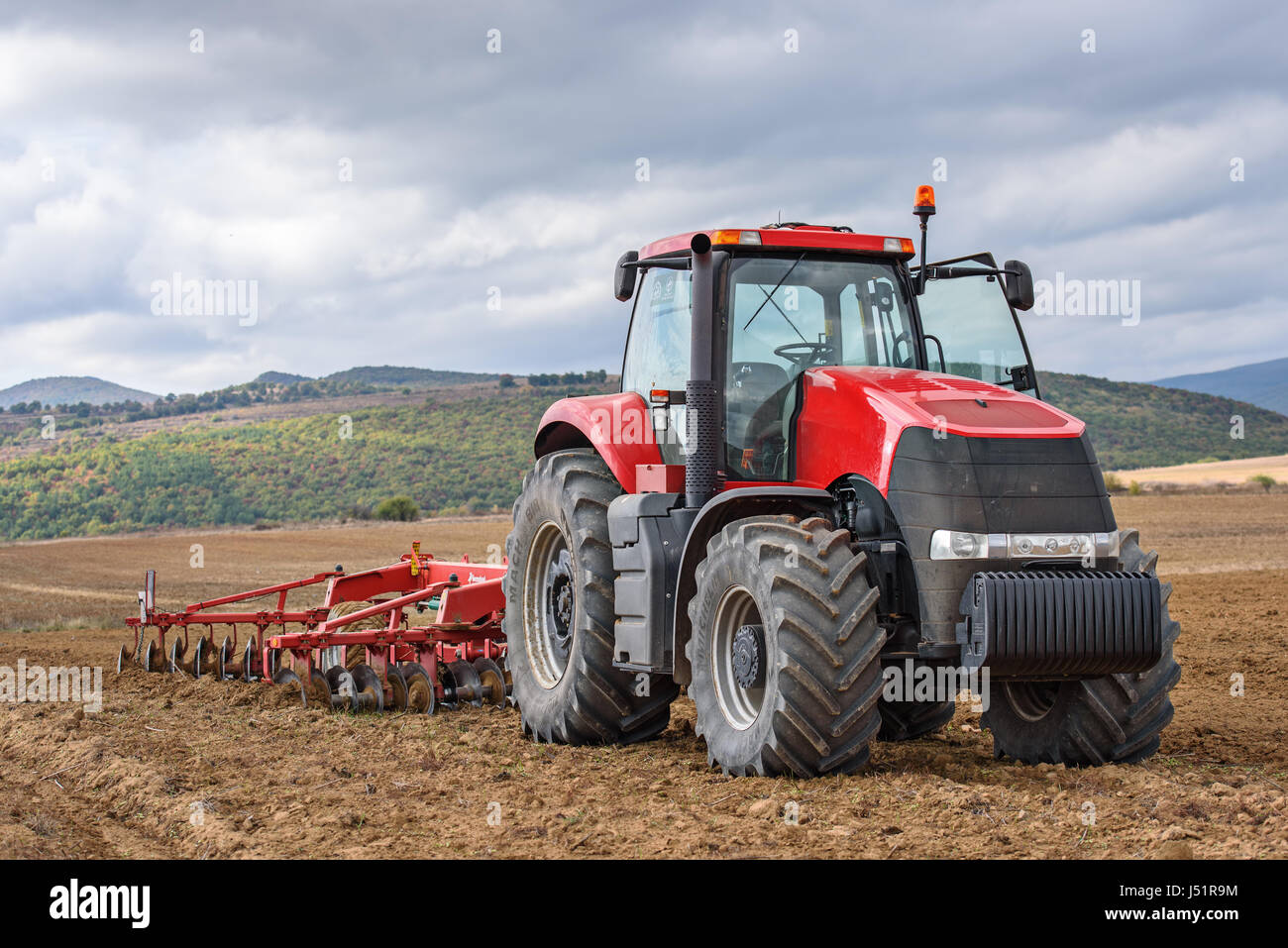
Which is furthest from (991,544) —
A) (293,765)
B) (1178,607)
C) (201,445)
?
(201,445)

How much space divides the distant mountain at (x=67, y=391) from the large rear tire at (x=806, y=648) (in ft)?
477

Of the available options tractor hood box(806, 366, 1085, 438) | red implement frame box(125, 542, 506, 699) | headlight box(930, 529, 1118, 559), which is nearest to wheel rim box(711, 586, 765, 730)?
headlight box(930, 529, 1118, 559)

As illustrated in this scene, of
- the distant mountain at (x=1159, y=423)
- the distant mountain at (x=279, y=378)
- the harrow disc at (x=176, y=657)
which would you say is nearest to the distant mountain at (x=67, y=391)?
the distant mountain at (x=279, y=378)

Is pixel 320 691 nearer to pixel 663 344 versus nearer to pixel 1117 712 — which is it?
pixel 663 344

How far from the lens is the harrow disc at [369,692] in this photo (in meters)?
9.53

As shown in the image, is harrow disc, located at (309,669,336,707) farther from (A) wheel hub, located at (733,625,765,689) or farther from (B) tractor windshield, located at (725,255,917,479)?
A: (A) wheel hub, located at (733,625,765,689)

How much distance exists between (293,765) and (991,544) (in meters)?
4.05

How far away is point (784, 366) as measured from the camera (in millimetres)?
7055

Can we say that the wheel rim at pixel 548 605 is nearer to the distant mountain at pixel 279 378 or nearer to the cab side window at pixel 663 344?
the cab side window at pixel 663 344

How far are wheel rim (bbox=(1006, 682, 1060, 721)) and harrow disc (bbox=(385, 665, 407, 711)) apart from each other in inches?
180

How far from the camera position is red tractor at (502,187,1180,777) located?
5.82m

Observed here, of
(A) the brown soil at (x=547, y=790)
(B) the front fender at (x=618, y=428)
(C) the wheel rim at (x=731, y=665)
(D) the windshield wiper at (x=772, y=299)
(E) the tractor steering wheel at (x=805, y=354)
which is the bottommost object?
(A) the brown soil at (x=547, y=790)
